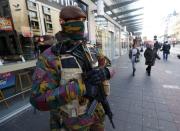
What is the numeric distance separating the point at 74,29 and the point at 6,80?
333 centimetres

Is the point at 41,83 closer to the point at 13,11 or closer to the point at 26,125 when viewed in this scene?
the point at 26,125

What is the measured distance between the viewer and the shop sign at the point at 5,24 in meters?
3.50

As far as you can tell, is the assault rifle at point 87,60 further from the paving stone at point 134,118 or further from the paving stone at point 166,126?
the paving stone at point 166,126

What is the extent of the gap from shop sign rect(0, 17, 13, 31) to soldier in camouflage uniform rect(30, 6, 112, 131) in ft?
9.89

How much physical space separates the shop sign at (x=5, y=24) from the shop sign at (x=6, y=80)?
1.18m

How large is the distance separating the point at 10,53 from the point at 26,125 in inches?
79.6

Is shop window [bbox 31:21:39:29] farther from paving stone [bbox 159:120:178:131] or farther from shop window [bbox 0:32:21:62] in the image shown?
paving stone [bbox 159:120:178:131]

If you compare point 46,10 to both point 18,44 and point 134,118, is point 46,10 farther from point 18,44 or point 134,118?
point 134,118

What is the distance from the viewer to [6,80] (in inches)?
146

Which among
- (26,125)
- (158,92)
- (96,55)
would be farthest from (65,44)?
(158,92)

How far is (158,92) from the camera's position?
464cm

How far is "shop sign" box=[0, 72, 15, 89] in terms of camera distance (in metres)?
3.57

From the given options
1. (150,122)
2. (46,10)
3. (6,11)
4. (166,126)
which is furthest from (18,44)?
(166,126)

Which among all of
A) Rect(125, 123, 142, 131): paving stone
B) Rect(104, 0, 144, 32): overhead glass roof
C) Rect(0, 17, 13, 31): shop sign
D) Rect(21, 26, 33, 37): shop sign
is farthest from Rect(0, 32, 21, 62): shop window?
Rect(104, 0, 144, 32): overhead glass roof
